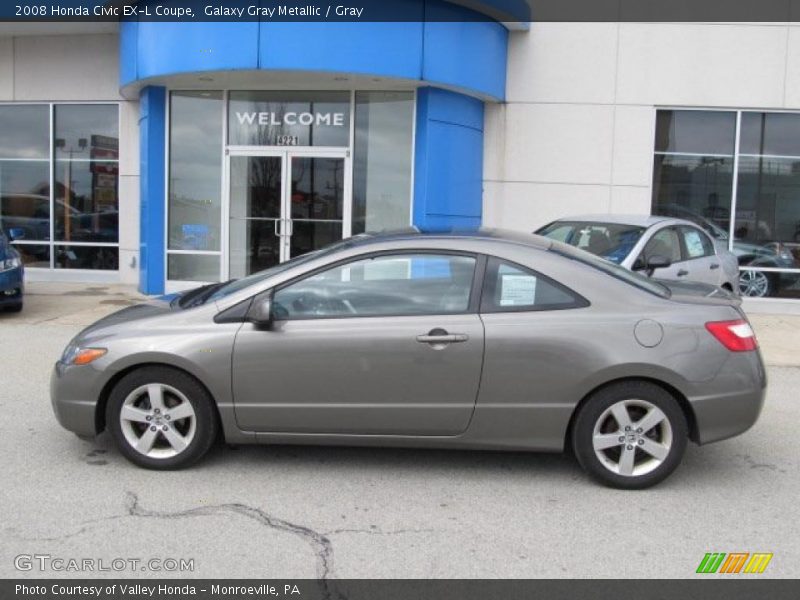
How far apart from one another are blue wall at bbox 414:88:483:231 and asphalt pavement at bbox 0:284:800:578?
731 cm

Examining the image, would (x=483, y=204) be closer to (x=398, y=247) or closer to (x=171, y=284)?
(x=171, y=284)

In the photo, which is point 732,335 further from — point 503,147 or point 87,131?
point 87,131

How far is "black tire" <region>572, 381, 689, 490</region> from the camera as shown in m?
4.51

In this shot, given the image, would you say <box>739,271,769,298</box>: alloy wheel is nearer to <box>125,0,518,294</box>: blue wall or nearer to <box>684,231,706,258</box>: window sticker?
<box>684,231,706,258</box>: window sticker

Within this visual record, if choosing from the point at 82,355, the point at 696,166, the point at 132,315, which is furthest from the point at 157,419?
the point at 696,166

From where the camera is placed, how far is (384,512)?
423cm

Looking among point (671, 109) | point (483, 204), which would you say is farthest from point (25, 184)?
point (671, 109)

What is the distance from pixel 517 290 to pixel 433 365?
0.69 meters

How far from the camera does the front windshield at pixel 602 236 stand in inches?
316

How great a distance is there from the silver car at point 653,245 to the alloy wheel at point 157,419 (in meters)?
4.78

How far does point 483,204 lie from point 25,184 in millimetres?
8902

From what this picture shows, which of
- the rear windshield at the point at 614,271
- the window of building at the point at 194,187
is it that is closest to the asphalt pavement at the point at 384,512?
the rear windshield at the point at 614,271

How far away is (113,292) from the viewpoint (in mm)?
13398
